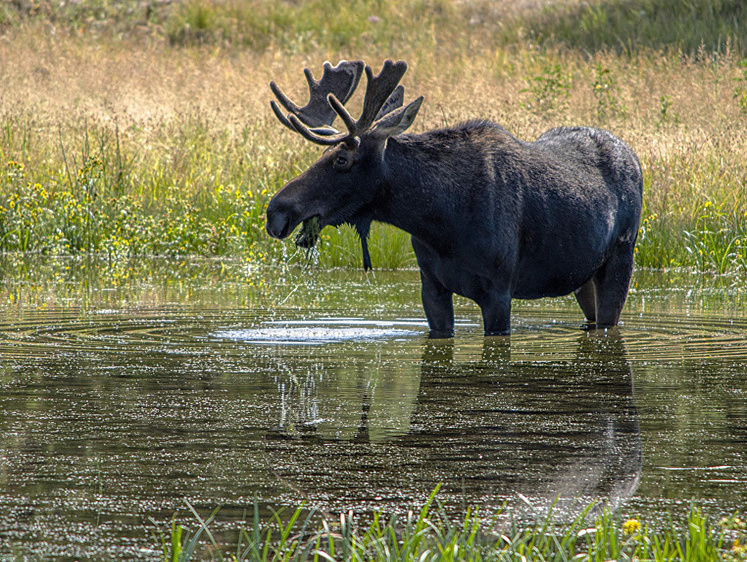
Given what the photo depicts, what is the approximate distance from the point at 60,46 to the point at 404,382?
20.4m

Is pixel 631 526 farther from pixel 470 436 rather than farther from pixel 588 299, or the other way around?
pixel 588 299

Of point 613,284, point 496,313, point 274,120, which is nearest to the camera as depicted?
point 496,313

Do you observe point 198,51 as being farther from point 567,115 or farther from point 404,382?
point 404,382

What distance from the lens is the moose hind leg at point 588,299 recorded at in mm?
8742

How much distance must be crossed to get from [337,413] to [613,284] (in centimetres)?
394

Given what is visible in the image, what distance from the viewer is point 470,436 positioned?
15.1 ft

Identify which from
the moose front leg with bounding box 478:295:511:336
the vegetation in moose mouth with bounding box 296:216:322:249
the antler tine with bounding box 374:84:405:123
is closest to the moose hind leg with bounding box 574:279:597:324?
the moose front leg with bounding box 478:295:511:336

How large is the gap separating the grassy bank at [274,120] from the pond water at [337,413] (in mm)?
3958

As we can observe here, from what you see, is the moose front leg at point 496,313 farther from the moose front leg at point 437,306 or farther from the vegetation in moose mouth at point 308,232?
the vegetation in moose mouth at point 308,232

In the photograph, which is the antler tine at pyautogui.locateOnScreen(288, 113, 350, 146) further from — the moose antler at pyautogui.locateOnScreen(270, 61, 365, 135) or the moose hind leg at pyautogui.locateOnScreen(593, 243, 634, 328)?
the moose hind leg at pyautogui.locateOnScreen(593, 243, 634, 328)

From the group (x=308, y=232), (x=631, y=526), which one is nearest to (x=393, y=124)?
(x=308, y=232)

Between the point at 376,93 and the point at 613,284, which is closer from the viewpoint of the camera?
the point at 376,93

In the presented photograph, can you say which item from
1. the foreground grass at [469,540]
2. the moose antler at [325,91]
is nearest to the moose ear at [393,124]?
the moose antler at [325,91]

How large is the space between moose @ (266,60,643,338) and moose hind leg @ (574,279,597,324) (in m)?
0.56
